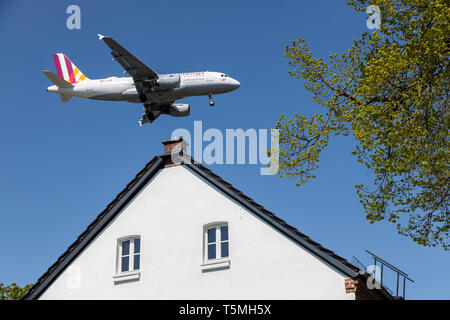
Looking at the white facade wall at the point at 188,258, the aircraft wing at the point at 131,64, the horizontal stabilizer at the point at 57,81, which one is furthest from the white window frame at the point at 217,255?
the horizontal stabilizer at the point at 57,81

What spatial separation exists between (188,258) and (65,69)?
42378mm

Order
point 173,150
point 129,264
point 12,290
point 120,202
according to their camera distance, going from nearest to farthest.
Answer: point 129,264
point 173,150
point 120,202
point 12,290

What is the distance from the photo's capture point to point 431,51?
20.5 m

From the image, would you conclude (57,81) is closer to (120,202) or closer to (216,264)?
(120,202)

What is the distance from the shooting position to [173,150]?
68.2ft

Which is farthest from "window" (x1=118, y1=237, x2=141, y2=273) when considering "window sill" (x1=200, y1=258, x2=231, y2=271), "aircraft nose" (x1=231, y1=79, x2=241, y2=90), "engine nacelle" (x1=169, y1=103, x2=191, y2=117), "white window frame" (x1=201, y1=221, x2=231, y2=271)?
"engine nacelle" (x1=169, y1=103, x2=191, y2=117)

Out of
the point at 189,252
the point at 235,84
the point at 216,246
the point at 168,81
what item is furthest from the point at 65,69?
the point at 216,246

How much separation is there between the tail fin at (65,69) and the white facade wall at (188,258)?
1486 inches

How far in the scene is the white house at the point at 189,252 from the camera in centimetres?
1758

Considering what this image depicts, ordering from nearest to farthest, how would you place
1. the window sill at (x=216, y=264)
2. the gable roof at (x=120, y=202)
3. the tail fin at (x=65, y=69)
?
1. the window sill at (x=216, y=264)
2. the gable roof at (x=120, y=202)
3. the tail fin at (x=65, y=69)

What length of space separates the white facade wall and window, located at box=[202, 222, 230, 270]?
19 cm

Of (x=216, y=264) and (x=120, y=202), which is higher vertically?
(x=120, y=202)

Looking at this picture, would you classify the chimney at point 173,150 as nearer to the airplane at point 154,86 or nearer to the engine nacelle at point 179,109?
the airplane at point 154,86
